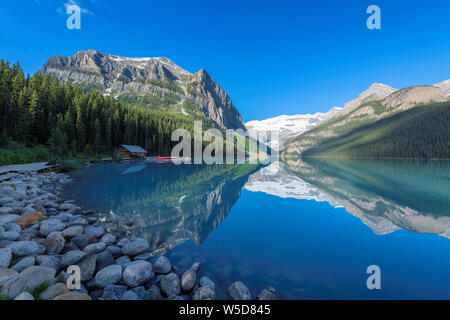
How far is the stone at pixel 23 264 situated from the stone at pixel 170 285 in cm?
321

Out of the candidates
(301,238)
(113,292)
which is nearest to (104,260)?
(113,292)

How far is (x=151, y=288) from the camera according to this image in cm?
426

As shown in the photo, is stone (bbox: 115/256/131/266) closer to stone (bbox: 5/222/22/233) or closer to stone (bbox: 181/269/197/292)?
stone (bbox: 181/269/197/292)

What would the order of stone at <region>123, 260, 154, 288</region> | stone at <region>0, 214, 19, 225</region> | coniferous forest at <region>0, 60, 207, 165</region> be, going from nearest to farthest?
stone at <region>123, 260, 154, 288</region> < stone at <region>0, 214, 19, 225</region> < coniferous forest at <region>0, 60, 207, 165</region>

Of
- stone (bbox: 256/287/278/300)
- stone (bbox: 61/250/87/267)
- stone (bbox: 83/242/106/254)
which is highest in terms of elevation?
stone (bbox: 61/250/87/267)

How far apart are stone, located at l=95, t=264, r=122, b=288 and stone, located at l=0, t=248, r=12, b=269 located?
207 cm

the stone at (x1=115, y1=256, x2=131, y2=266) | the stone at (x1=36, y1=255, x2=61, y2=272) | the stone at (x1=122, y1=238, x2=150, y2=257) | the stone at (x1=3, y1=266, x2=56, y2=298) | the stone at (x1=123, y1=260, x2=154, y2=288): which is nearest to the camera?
the stone at (x1=3, y1=266, x2=56, y2=298)

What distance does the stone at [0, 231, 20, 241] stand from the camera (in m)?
5.68

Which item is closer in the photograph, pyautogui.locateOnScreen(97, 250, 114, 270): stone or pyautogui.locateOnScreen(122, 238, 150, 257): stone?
pyautogui.locateOnScreen(97, 250, 114, 270): stone

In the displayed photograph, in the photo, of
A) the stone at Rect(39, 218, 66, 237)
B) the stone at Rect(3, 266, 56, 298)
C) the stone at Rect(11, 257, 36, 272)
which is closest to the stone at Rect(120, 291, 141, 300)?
the stone at Rect(3, 266, 56, 298)

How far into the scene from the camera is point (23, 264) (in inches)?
174

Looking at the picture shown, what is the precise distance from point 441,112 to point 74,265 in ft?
754
